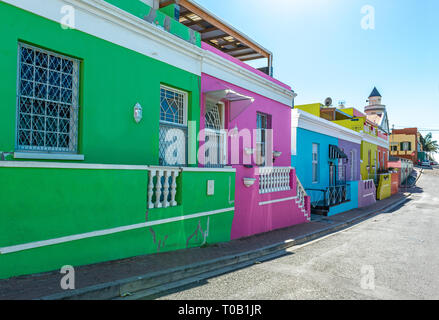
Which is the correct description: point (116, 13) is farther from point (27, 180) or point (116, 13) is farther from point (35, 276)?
point (35, 276)

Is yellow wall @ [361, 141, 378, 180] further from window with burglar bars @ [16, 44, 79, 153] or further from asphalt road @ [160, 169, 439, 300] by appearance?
window with burglar bars @ [16, 44, 79, 153]

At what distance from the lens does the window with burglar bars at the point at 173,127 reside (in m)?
7.14

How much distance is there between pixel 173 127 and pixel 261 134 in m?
4.57

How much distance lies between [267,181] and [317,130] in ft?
22.5

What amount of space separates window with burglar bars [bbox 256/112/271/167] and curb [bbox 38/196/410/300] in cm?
399

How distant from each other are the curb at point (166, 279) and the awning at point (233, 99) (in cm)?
387

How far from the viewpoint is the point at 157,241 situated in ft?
19.7

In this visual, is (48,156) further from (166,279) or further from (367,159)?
(367,159)

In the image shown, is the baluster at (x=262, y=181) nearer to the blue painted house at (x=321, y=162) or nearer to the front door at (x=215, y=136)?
the front door at (x=215, y=136)

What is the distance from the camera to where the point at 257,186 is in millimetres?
8906

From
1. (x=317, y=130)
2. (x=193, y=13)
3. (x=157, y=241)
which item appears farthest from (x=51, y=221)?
(x=317, y=130)

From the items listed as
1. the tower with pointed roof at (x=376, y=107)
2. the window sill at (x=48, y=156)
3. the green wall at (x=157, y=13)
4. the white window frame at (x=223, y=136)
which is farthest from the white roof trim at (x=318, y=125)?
the tower with pointed roof at (x=376, y=107)

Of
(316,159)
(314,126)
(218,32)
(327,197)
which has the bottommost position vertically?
(327,197)

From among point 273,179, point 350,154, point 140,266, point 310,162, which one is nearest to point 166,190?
point 140,266
